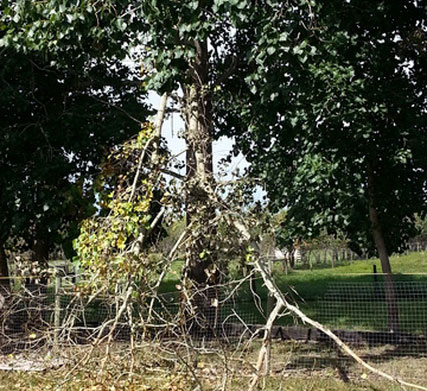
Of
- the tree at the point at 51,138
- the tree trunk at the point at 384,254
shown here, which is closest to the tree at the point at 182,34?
the tree at the point at 51,138

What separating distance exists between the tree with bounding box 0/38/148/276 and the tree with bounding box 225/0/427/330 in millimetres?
2161

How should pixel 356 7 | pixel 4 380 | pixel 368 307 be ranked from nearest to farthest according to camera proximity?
1. pixel 4 380
2. pixel 356 7
3. pixel 368 307

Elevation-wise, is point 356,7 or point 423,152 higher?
point 356,7

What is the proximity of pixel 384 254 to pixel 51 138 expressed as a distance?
4917mm

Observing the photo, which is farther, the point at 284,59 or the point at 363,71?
the point at 363,71

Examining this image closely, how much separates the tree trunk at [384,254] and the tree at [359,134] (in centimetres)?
1

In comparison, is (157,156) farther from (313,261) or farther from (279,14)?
(313,261)

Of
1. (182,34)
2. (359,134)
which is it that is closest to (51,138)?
(182,34)

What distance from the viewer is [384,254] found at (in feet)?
27.0

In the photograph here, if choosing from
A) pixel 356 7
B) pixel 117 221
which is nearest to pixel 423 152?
pixel 356 7

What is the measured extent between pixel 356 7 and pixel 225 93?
250 centimetres

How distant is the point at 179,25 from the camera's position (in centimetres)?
500

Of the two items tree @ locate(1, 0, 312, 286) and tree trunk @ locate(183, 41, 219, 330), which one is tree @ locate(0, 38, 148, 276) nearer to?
tree @ locate(1, 0, 312, 286)

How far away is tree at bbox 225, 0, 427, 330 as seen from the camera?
7.15 meters
